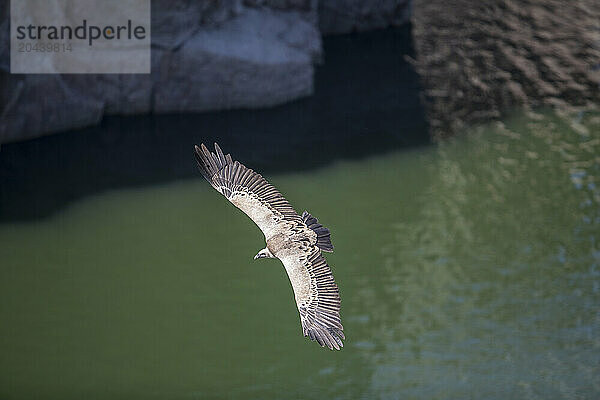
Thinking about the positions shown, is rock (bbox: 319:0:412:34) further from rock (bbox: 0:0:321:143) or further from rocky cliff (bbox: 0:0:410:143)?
rock (bbox: 0:0:321:143)

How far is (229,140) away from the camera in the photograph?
1844cm

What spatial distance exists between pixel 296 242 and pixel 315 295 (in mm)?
563

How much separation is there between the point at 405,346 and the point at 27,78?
753 cm

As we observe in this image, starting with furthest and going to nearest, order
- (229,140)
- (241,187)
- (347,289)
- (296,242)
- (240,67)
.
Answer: (240,67), (229,140), (347,289), (241,187), (296,242)

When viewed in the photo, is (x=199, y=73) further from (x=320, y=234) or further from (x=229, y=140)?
(x=320, y=234)

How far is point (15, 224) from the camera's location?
15781 mm

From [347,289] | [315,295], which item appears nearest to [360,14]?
[347,289]

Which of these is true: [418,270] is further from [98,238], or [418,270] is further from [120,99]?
[120,99]

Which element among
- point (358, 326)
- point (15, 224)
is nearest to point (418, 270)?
point (358, 326)

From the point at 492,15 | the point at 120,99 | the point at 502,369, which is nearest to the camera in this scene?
the point at 502,369

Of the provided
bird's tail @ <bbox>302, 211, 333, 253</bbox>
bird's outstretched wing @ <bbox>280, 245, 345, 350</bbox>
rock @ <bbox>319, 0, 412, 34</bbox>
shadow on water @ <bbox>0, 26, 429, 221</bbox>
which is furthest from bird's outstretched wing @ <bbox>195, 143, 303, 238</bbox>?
rock @ <bbox>319, 0, 412, 34</bbox>

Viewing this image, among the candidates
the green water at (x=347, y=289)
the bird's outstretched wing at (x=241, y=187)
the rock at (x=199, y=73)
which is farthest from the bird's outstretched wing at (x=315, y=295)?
the rock at (x=199, y=73)

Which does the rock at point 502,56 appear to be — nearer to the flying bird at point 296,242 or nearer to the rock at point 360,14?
the rock at point 360,14

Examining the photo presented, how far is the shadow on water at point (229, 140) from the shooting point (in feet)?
55.5
